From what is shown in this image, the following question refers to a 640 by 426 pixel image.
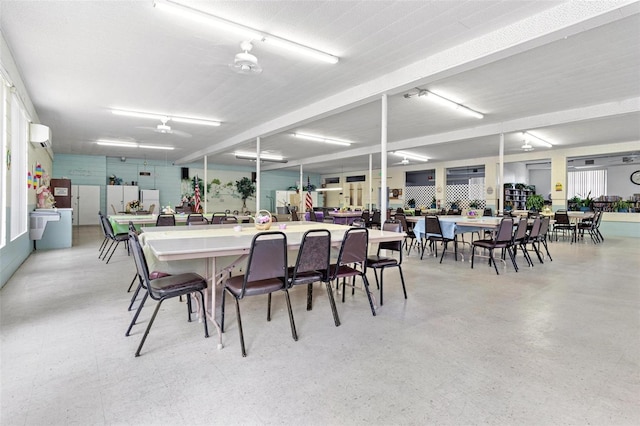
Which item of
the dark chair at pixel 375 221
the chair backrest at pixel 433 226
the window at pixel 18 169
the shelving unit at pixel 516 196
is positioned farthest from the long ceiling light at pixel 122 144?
the shelving unit at pixel 516 196

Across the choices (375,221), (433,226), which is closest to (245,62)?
(433,226)

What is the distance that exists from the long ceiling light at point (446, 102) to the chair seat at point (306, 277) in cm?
431

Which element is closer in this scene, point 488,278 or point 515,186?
point 488,278

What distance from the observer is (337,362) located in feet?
7.06

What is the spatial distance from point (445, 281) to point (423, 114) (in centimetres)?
433

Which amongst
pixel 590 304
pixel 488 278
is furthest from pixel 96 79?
pixel 590 304

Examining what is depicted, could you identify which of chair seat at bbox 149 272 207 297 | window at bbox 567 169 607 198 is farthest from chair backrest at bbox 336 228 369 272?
window at bbox 567 169 607 198

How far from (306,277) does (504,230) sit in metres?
4.00

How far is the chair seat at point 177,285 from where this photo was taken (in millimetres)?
2260

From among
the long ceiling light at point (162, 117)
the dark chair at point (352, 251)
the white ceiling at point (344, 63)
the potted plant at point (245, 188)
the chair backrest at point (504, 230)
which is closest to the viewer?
the dark chair at point (352, 251)

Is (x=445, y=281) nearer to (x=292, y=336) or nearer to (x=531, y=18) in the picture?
(x=292, y=336)

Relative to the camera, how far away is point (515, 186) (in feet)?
46.3

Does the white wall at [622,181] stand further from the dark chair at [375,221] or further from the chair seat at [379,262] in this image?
the chair seat at [379,262]

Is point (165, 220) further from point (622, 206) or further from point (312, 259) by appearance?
point (622, 206)
